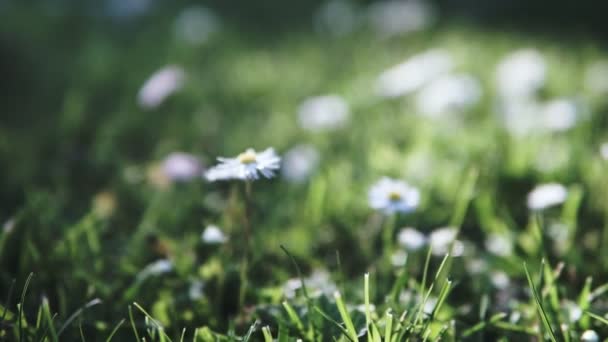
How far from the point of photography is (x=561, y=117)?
162 centimetres

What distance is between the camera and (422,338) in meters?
0.91

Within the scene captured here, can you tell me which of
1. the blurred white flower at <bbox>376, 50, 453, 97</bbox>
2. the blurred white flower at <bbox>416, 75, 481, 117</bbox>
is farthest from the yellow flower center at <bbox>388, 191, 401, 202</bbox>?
the blurred white flower at <bbox>376, 50, 453, 97</bbox>

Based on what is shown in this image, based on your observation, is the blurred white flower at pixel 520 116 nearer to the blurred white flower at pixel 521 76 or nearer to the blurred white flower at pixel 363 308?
the blurred white flower at pixel 521 76

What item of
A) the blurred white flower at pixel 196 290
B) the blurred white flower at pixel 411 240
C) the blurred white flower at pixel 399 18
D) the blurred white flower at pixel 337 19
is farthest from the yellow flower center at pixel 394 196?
the blurred white flower at pixel 337 19

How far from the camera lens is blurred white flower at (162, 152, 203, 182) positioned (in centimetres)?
145

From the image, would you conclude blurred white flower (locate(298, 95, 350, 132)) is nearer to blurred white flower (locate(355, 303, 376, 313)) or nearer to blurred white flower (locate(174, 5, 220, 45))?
blurred white flower (locate(355, 303, 376, 313))

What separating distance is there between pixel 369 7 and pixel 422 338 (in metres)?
2.81

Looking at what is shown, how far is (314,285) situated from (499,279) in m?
0.42

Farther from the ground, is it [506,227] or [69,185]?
[69,185]

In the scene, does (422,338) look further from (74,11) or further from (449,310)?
(74,11)

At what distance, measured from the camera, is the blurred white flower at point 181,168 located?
1.45m

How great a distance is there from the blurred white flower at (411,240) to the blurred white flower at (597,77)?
3.95 feet

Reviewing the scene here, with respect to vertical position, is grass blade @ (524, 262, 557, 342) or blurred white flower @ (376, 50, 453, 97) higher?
blurred white flower @ (376, 50, 453, 97)

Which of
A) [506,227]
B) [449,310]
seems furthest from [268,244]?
[506,227]
